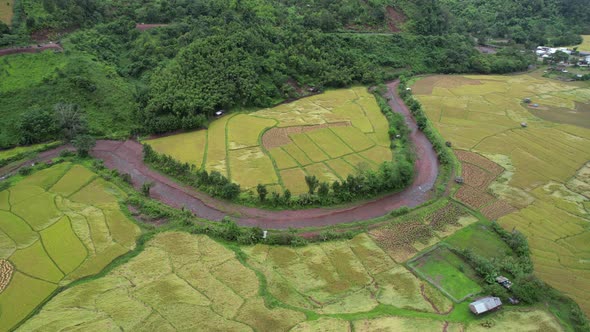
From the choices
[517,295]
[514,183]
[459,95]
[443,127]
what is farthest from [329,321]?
[459,95]

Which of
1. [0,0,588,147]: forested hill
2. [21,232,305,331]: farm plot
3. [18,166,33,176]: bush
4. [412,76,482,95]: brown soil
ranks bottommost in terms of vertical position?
[21,232,305,331]: farm plot

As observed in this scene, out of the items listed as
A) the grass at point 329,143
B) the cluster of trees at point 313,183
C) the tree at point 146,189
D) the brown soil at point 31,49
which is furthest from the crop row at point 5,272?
the brown soil at point 31,49

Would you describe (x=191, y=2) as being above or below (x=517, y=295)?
above

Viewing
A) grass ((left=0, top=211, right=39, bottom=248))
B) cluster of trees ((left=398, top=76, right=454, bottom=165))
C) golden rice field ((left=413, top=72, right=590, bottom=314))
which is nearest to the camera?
grass ((left=0, top=211, right=39, bottom=248))

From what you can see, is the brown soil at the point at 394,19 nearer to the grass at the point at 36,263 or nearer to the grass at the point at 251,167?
the grass at the point at 251,167

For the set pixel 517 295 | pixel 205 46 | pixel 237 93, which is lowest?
pixel 517 295

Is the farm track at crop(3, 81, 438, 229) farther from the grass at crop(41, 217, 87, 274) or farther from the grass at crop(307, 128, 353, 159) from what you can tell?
the grass at crop(41, 217, 87, 274)

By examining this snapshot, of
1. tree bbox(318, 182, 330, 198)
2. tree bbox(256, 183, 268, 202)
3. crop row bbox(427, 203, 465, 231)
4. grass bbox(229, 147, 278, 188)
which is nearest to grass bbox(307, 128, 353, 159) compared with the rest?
grass bbox(229, 147, 278, 188)

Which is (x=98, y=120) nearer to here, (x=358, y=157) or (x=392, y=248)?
(x=358, y=157)
